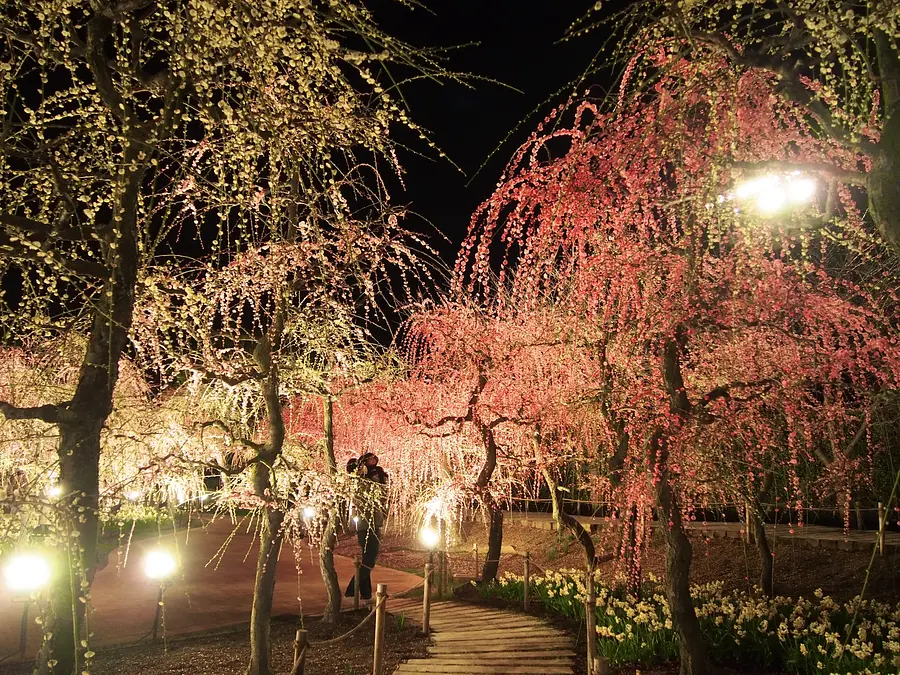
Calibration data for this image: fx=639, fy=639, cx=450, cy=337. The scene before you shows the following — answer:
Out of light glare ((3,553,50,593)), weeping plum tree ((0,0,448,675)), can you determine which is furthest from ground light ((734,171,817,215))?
light glare ((3,553,50,593))

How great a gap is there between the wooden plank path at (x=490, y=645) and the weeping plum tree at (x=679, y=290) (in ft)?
5.04

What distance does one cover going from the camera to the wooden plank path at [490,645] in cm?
659

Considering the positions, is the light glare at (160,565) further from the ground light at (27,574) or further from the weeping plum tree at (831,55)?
the weeping plum tree at (831,55)

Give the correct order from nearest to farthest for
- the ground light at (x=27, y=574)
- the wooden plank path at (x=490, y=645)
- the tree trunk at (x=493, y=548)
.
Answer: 1. the ground light at (x=27, y=574)
2. the wooden plank path at (x=490, y=645)
3. the tree trunk at (x=493, y=548)

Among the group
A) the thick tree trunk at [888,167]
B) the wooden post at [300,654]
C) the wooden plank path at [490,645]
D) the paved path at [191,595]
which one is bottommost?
the paved path at [191,595]

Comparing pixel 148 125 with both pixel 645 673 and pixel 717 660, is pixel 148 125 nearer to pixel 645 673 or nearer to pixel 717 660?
pixel 645 673

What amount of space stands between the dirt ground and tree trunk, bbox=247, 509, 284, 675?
399 centimetres

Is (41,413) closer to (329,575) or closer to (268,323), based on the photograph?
(268,323)

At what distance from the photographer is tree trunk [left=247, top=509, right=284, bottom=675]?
6.69 metres

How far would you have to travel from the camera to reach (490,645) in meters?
7.44

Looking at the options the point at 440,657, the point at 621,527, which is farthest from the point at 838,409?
the point at 440,657

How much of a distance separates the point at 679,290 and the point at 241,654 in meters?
6.66

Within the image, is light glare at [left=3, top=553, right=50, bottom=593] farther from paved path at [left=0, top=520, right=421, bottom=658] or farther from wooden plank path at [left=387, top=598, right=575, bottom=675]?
wooden plank path at [left=387, top=598, right=575, bottom=675]

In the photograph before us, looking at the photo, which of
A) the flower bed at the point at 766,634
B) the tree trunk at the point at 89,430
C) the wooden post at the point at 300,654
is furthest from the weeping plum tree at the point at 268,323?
the flower bed at the point at 766,634
